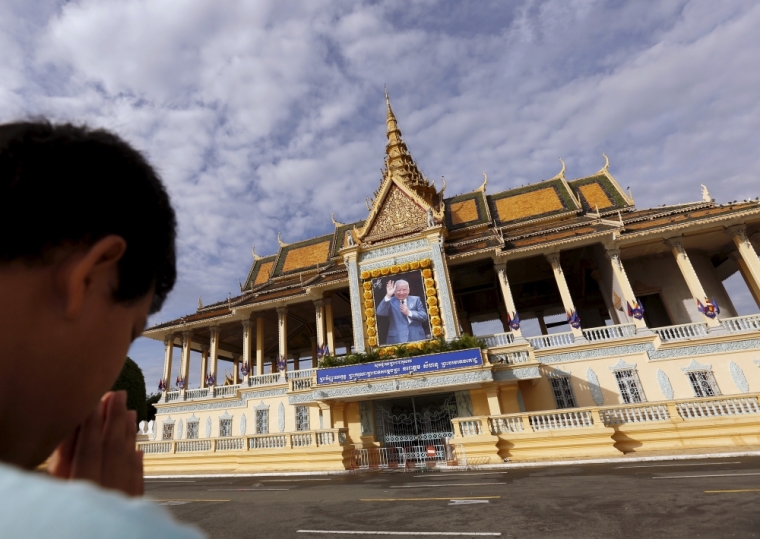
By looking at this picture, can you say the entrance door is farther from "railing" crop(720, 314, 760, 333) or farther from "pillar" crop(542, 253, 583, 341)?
"railing" crop(720, 314, 760, 333)

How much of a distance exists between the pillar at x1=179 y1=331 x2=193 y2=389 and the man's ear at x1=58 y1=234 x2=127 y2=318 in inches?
928

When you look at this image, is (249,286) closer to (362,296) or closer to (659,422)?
(362,296)

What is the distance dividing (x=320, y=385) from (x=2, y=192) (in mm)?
15407

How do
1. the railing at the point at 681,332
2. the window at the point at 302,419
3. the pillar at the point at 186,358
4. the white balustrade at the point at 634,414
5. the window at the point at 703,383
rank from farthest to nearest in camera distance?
the pillar at the point at 186,358 < the window at the point at 302,419 < the railing at the point at 681,332 < the window at the point at 703,383 < the white balustrade at the point at 634,414

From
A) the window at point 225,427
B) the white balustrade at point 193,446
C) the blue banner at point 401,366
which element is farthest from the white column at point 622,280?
the window at point 225,427

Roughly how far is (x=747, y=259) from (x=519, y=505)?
15987mm

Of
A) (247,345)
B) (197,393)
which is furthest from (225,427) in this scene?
(247,345)

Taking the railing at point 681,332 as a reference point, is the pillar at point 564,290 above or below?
above

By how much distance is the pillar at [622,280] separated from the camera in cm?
1523

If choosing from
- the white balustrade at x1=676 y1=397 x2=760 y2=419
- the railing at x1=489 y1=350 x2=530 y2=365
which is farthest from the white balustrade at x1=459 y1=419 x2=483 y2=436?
the white balustrade at x1=676 y1=397 x2=760 y2=419

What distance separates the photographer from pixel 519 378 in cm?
1408

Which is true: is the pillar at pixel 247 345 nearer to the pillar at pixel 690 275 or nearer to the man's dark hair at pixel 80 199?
the pillar at pixel 690 275

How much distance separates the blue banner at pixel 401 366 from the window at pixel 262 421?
220 inches

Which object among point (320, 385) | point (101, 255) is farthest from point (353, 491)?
point (101, 255)
